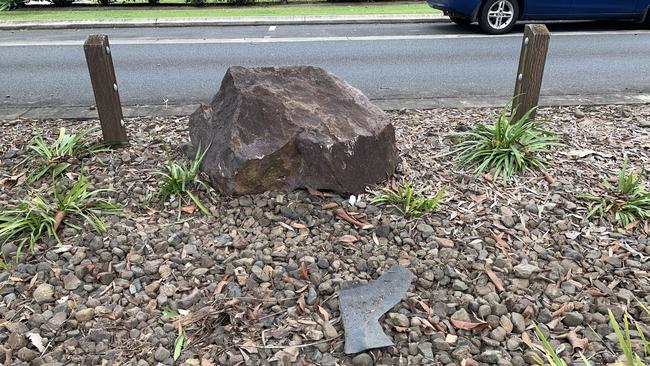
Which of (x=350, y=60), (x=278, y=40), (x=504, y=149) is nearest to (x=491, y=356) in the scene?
(x=504, y=149)

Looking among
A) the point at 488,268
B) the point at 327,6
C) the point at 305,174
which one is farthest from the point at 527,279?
the point at 327,6

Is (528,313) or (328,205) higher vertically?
(328,205)

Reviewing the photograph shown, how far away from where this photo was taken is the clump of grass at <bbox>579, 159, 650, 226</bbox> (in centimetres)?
324

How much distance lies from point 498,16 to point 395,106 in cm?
640

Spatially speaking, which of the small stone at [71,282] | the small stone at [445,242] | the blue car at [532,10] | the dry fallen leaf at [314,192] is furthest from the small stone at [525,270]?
the blue car at [532,10]

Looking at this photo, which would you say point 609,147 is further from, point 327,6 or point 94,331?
point 327,6

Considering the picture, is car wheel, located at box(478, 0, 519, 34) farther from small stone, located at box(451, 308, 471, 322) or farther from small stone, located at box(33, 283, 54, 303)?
small stone, located at box(33, 283, 54, 303)

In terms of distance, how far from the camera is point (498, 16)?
10555 millimetres

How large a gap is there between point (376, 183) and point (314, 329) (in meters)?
1.33

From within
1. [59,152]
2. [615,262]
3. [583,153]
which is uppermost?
[59,152]

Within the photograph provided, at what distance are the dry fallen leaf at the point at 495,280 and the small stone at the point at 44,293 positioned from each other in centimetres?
228

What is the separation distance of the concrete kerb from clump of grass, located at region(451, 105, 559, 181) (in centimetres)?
928

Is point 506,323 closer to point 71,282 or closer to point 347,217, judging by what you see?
point 347,217

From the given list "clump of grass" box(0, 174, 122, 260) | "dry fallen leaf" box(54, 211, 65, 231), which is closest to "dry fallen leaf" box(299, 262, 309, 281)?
"clump of grass" box(0, 174, 122, 260)
